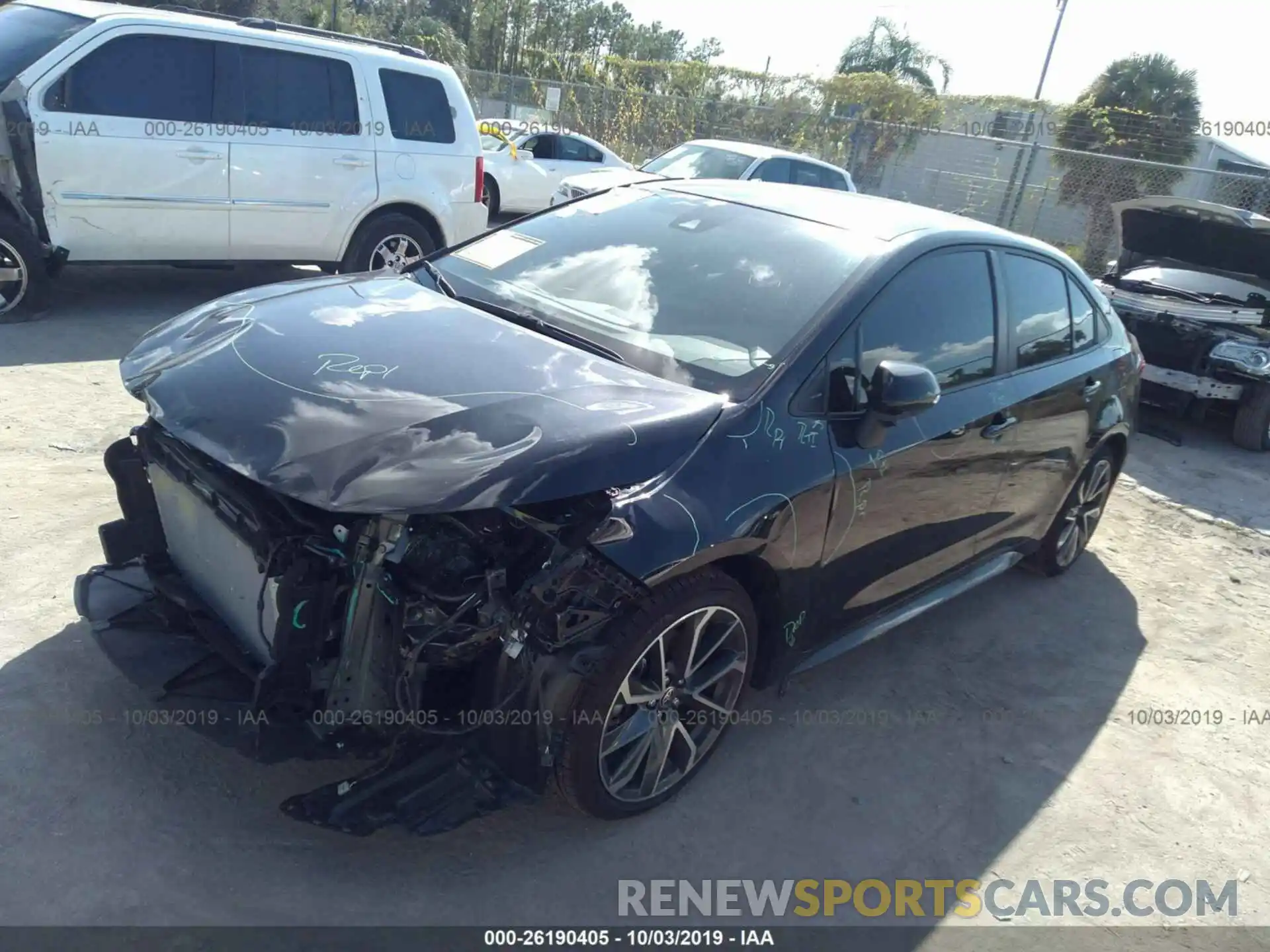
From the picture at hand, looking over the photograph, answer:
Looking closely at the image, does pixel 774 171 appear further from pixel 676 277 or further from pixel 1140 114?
pixel 1140 114

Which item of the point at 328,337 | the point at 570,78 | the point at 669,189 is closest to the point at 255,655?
the point at 328,337

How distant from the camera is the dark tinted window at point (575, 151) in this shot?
14914 millimetres

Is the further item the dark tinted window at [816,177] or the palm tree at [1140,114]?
the palm tree at [1140,114]

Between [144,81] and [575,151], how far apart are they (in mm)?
9047

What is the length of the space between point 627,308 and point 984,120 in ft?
A: 86.7

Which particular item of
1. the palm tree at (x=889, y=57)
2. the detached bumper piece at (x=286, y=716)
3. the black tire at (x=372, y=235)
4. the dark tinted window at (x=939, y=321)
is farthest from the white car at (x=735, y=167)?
the palm tree at (x=889, y=57)

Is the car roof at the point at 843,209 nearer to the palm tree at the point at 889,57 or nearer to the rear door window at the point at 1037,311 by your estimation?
the rear door window at the point at 1037,311

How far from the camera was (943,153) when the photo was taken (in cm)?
2158

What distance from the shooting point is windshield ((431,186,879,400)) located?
318cm

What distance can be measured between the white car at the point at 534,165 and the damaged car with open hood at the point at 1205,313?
26.3 feet

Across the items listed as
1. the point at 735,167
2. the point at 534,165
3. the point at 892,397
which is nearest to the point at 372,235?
the point at 735,167

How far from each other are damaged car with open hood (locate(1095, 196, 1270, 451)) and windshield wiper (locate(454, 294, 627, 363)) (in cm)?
639

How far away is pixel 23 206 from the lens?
643 cm

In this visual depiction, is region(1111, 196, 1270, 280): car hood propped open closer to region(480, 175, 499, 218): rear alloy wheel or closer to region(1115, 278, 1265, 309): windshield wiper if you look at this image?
region(1115, 278, 1265, 309): windshield wiper
